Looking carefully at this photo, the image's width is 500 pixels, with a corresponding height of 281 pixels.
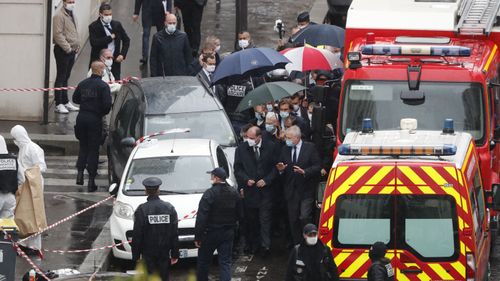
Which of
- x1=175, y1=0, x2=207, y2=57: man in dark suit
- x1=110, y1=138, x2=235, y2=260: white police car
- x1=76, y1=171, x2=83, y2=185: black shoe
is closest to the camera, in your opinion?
x1=110, y1=138, x2=235, y2=260: white police car

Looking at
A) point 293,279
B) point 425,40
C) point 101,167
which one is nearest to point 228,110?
point 101,167

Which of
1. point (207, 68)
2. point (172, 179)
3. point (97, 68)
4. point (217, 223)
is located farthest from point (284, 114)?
point (217, 223)

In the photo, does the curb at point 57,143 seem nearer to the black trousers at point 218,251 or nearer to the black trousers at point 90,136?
the black trousers at point 90,136

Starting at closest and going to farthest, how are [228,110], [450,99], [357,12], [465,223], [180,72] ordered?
[465,223], [450,99], [357,12], [228,110], [180,72]

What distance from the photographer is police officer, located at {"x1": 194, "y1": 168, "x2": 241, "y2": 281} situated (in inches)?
673

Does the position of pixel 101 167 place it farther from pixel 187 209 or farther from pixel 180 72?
pixel 187 209

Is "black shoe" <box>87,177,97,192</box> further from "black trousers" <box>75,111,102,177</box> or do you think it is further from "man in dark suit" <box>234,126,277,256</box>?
"man in dark suit" <box>234,126,277,256</box>

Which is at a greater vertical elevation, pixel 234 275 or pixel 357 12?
pixel 357 12

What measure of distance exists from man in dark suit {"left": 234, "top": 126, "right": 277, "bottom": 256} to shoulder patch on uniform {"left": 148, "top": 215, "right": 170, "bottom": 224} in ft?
10.1

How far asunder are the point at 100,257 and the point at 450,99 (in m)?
4.83

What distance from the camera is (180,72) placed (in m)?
25.6

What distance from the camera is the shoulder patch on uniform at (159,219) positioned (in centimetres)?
1656

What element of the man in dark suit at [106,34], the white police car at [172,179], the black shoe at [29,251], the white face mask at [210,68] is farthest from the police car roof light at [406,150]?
the man in dark suit at [106,34]

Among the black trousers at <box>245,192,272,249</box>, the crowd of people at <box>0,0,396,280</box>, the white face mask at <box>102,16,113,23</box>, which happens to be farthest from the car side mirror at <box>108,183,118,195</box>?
the white face mask at <box>102,16,113,23</box>
